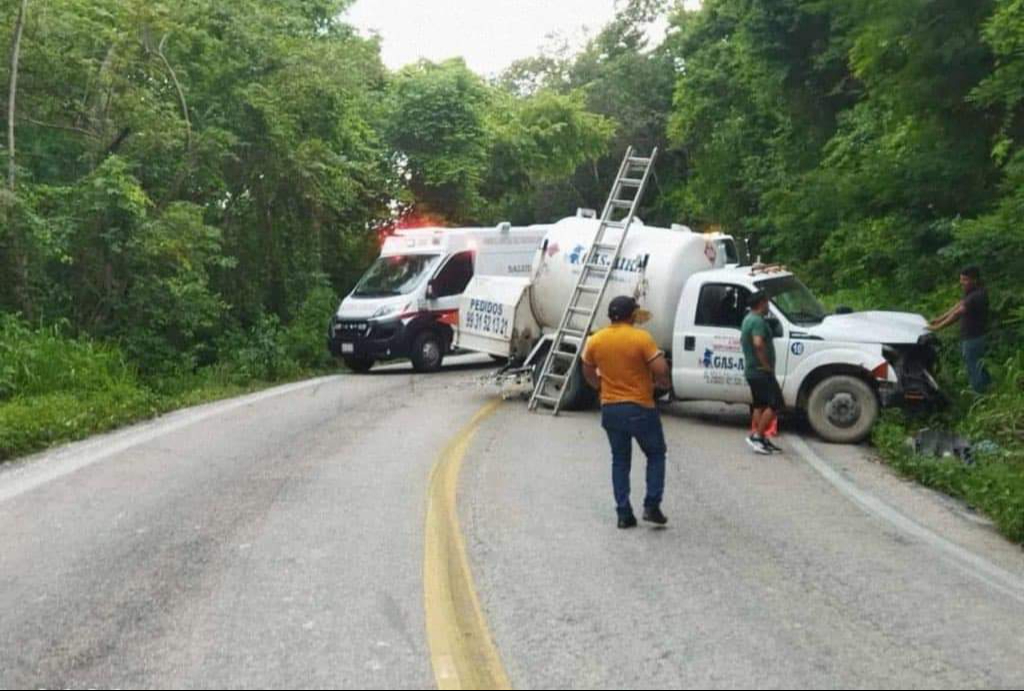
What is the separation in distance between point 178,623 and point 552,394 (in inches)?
423

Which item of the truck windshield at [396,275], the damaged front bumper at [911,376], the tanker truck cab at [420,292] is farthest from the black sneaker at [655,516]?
the truck windshield at [396,275]

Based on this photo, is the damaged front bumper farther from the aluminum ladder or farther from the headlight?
the headlight

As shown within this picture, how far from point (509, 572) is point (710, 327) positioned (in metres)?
8.14

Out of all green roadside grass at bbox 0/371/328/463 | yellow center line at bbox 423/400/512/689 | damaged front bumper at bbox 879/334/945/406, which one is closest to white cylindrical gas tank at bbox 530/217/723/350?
damaged front bumper at bbox 879/334/945/406

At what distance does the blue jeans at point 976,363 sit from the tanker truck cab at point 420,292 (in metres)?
10.4

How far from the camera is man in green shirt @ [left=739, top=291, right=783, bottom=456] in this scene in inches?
519

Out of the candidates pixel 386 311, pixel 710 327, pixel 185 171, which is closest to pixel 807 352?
pixel 710 327

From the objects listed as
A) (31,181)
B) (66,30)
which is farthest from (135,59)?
(31,181)

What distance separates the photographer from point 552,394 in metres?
17.2

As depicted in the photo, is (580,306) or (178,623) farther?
(580,306)

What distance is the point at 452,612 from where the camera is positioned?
6.88 meters

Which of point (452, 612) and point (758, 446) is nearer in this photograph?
point (452, 612)

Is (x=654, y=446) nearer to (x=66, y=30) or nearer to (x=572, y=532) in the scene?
(x=572, y=532)

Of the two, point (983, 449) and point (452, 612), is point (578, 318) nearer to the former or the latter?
point (983, 449)
